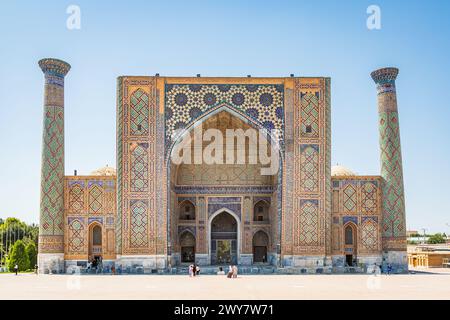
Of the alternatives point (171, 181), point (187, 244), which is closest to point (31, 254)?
point (187, 244)

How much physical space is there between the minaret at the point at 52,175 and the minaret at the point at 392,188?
11.3 m

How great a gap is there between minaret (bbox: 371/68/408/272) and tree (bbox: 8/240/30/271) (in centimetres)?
1409

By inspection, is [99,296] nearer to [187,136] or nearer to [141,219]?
[141,219]

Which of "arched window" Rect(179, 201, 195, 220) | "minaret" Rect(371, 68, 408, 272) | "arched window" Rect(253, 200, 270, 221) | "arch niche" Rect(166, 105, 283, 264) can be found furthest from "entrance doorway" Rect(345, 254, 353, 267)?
"arched window" Rect(179, 201, 195, 220)

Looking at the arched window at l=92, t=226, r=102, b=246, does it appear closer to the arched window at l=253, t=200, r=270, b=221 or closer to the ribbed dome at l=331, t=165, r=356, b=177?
the arched window at l=253, t=200, r=270, b=221

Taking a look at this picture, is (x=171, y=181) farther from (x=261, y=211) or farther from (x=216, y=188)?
(x=261, y=211)

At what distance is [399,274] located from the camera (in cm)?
2011

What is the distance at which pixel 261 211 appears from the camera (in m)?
23.7

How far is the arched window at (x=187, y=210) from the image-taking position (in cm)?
2361

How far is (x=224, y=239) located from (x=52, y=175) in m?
7.19

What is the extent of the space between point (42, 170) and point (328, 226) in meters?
10.0

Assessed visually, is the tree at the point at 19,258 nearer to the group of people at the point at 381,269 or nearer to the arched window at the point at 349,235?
the arched window at the point at 349,235

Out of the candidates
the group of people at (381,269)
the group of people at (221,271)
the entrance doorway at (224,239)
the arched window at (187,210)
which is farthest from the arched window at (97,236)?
the group of people at (381,269)
